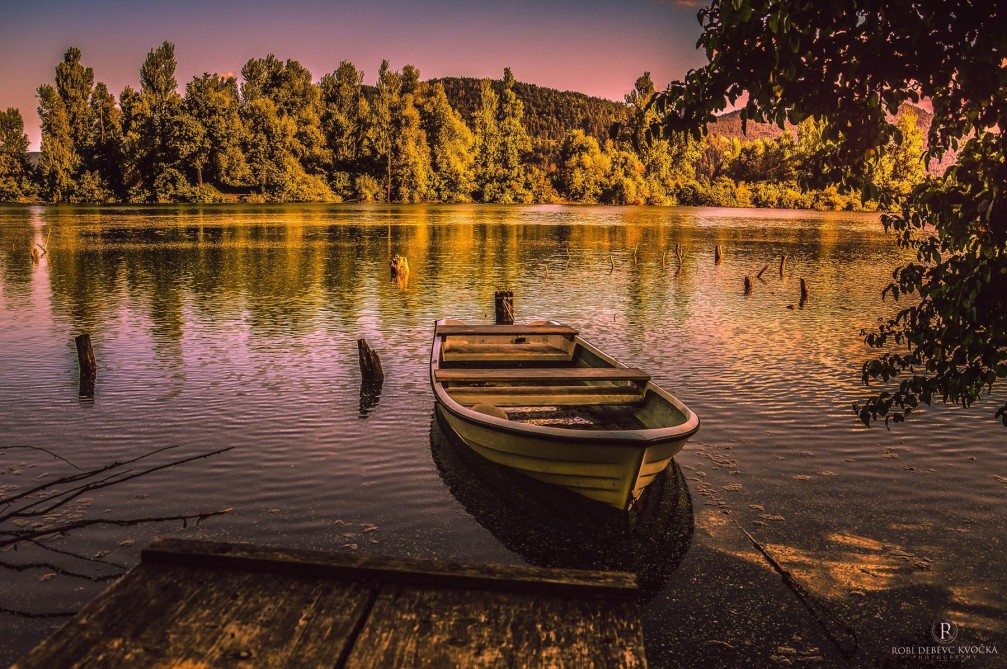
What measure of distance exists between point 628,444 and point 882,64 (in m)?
4.43

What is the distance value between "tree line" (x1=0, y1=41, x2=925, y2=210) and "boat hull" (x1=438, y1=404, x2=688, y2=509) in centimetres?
10386

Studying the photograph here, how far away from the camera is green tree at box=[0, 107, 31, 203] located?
118312 millimetres

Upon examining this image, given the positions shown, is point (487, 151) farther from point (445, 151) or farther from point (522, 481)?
point (522, 481)

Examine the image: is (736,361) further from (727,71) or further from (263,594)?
(263,594)

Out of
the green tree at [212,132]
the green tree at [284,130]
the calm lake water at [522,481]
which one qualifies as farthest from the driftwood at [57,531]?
→ the green tree at [284,130]

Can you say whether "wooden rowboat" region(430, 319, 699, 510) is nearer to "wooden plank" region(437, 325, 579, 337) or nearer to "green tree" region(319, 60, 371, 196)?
"wooden plank" region(437, 325, 579, 337)

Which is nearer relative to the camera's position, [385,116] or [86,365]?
[86,365]

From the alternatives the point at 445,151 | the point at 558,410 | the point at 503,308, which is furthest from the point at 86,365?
the point at 445,151

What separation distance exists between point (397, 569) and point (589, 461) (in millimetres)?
4921

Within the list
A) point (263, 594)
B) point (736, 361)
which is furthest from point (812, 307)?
point (263, 594)

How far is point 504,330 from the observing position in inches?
667

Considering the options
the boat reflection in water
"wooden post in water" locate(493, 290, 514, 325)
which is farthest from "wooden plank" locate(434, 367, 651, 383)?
"wooden post in water" locate(493, 290, 514, 325)

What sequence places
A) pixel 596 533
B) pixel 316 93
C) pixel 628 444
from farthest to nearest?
1. pixel 316 93
2. pixel 596 533
3. pixel 628 444

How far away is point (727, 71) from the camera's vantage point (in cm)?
563
